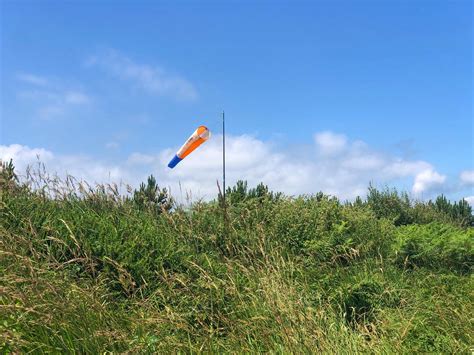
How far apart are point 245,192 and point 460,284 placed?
6.33 meters

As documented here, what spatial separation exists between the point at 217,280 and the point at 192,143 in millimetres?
6950

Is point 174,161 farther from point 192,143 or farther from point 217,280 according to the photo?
point 217,280

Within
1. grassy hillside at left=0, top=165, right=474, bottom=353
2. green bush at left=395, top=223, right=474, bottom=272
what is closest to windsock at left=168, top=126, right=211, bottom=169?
grassy hillside at left=0, top=165, right=474, bottom=353

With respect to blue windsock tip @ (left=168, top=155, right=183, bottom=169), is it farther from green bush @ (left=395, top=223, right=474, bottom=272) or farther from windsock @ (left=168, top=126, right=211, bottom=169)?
green bush @ (left=395, top=223, right=474, bottom=272)

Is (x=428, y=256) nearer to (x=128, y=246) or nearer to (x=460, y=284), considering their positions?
(x=460, y=284)

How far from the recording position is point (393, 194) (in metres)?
16.5

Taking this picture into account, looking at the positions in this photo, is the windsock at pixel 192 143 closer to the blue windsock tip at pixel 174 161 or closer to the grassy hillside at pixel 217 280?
the blue windsock tip at pixel 174 161

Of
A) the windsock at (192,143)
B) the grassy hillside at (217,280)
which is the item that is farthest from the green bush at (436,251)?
the windsock at (192,143)

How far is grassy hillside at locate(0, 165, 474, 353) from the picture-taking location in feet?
13.9

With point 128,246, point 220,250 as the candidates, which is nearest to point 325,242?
point 220,250

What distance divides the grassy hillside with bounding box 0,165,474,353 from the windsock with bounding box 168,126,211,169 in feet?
6.49

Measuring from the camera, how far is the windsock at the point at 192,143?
1200 centimetres

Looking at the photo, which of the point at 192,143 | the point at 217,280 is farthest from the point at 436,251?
the point at 192,143

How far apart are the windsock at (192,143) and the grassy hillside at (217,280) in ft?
6.49
